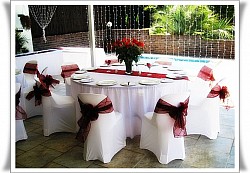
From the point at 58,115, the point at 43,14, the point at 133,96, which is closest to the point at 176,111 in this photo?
the point at 133,96

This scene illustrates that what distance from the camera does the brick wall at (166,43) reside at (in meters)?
9.66

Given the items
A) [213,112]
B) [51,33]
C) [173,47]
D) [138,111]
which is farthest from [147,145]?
[173,47]

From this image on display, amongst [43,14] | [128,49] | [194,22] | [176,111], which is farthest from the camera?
[194,22]

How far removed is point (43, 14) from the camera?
27.3 ft

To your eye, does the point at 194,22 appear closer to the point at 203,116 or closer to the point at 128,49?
the point at 128,49

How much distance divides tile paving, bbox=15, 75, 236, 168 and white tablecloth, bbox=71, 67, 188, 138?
0.88 feet

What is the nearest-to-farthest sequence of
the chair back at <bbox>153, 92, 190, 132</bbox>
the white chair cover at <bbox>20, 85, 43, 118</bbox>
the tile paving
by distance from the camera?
the chair back at <bbox>153, 92, 190, 132</bbox> → the tile paving → the white chair cover at <bbox>20, 85, 43, 118</bbox>

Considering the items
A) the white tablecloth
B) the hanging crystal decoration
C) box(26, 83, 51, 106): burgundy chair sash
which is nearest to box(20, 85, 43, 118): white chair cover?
box(26, 83, 51, 106): burgundy chair sash

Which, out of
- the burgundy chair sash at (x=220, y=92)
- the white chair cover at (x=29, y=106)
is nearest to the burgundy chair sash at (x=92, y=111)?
the burgundy chair sash at (x=220, y=92)

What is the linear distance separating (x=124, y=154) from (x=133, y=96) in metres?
0.72

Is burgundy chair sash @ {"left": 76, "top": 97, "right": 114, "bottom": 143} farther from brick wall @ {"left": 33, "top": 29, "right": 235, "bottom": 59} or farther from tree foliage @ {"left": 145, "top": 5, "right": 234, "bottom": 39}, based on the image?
tree foliage @ {"left": 145, "top": 5, "right": 234, "bottom": 39}

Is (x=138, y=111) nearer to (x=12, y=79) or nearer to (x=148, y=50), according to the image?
(x=12, y=79)

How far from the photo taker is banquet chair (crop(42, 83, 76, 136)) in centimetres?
364

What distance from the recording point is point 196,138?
3527 mm
